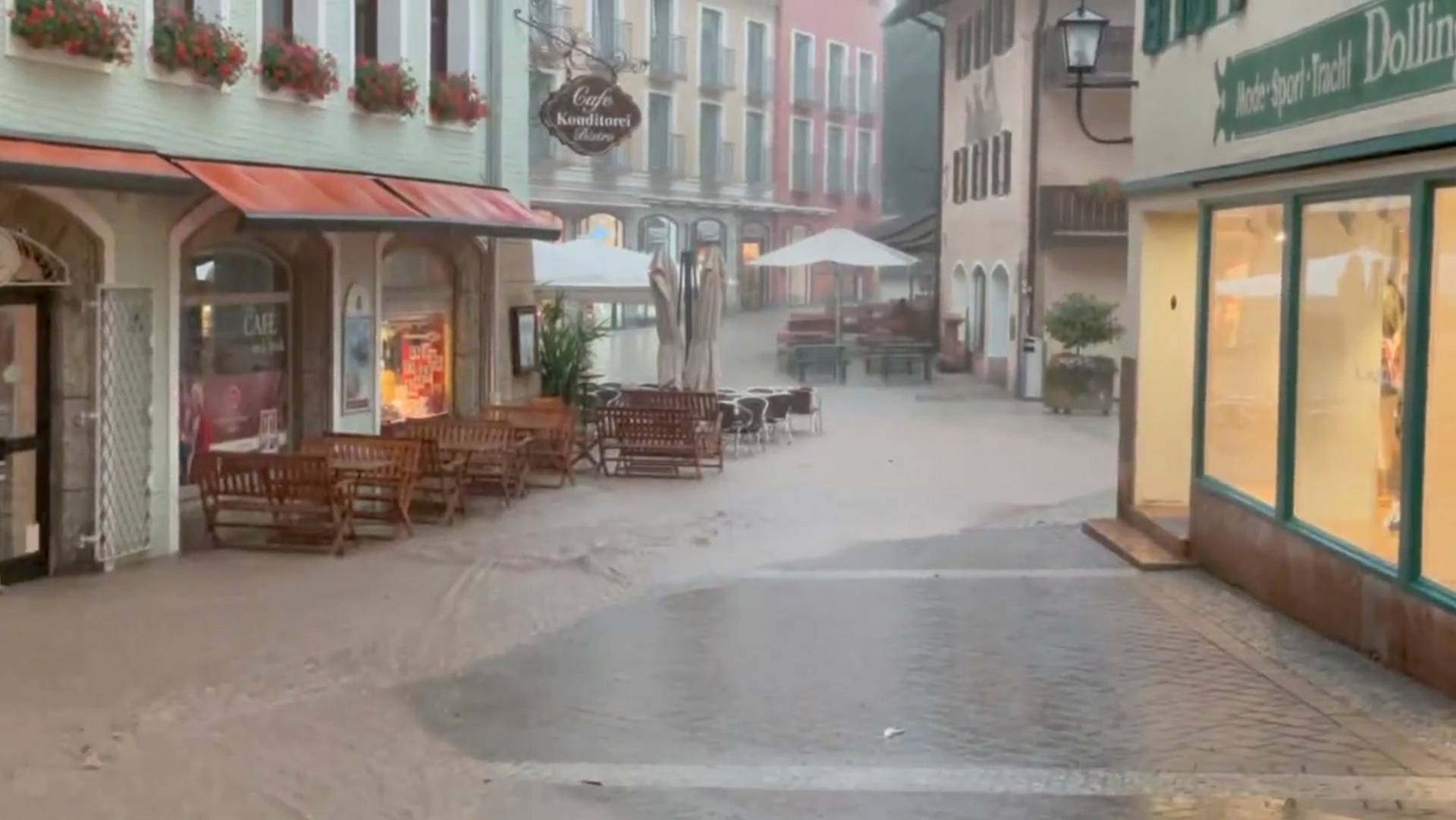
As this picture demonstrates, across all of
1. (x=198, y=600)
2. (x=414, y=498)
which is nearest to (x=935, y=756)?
(x=198, y=600)

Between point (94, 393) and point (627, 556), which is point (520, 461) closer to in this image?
point (627, 556)

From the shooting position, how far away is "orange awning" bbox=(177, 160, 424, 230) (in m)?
12.2

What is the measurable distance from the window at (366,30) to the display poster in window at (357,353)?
6.95 ft

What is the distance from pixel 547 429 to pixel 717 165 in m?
35.9

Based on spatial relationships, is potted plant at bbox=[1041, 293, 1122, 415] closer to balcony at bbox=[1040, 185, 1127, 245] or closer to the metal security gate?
balcony at bbox=[1040, 185, 1127, 245]

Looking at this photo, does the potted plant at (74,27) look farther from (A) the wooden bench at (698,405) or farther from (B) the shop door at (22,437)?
(A) the wooden bench at (698,405)

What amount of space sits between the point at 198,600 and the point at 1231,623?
20.3ft

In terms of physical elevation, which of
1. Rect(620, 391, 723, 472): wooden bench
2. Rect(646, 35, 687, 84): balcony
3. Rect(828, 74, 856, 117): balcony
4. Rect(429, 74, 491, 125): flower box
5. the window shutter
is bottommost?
Rect(620, 391, 723, 472): wooden bench

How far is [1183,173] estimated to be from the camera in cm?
1262

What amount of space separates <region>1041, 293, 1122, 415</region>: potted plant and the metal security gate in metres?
16.6

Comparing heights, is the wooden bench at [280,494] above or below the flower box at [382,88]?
below

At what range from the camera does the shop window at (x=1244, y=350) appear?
11.3 metres

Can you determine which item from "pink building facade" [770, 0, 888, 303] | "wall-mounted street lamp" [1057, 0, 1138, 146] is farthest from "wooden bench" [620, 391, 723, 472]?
"pink building facade" [770, 0, 888, 303]

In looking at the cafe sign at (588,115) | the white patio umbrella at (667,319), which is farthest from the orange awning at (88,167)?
the white patio umbrella at (667,319)
